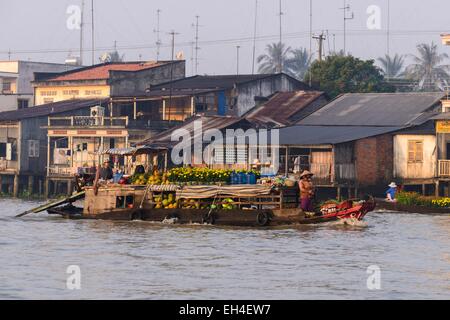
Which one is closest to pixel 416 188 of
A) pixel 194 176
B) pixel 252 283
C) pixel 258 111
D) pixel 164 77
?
pixel 258 111

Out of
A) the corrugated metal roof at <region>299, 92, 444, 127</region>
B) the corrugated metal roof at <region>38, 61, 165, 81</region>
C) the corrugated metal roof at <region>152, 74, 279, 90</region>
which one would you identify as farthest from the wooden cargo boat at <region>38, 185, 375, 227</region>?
the corrugated metal roof at <region>38, 61, 165, 81</region>

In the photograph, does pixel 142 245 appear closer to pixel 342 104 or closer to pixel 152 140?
pixel 152 140

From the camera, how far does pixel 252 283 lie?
2216cm

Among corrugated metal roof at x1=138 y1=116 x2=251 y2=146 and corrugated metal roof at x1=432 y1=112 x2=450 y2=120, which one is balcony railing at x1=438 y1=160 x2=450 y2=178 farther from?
corrugated metal roof at x1=138 y1=116 x2=251 y2=146

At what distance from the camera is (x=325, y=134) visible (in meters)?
46.9

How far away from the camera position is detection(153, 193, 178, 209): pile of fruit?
3378 centimetres

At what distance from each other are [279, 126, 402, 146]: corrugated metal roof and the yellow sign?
6.16 ft

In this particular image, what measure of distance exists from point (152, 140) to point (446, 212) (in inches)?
579

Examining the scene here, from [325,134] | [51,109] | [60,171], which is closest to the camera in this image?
[325,134]

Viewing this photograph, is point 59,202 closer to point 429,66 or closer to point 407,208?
point 407,208

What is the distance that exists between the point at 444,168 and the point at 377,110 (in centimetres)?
599

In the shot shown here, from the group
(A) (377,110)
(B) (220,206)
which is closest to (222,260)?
(B) (220,206)
